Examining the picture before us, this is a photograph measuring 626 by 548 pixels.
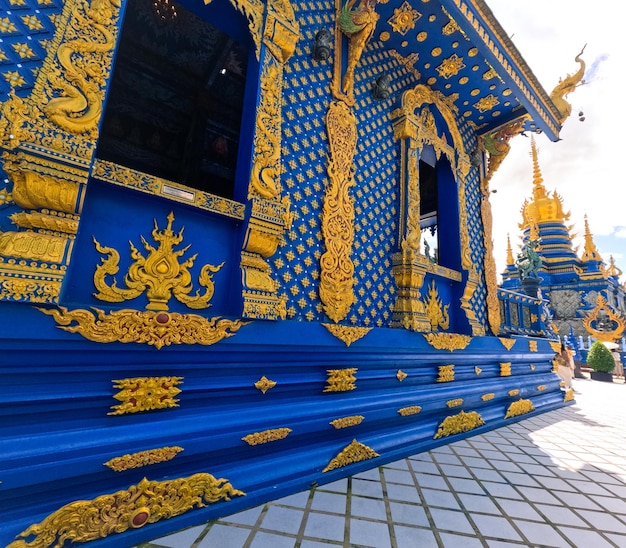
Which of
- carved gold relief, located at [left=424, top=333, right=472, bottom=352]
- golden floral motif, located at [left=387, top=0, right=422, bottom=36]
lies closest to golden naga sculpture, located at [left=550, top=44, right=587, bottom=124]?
golden floral motif, located at [left=387, top=0, right=422, bottom=36]

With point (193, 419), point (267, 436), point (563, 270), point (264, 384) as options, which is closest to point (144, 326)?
point (193, 419)

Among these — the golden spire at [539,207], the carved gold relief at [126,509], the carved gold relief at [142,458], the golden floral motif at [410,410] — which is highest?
the golden spire at [539,207]

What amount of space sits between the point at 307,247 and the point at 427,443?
268 cm

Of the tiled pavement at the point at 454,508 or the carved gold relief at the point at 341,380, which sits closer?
the tiled pavement at the point at 454,508

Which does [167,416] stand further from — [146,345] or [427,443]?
[427,443]

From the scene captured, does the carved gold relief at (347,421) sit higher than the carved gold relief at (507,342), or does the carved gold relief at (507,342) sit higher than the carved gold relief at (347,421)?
the carved gold relief at (507,342)

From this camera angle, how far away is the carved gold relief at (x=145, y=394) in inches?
72.8

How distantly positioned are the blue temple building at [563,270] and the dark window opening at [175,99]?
19.1 m

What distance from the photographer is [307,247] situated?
316 centimetres

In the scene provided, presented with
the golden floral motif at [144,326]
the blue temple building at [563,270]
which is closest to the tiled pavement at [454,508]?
the golden floral motif at [144,326]

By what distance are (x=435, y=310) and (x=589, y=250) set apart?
26215mm

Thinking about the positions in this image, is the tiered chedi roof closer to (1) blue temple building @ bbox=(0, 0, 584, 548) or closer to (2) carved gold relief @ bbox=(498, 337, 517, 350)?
(2) carved gold relief @ bbox=(498, 337, 517, 350)

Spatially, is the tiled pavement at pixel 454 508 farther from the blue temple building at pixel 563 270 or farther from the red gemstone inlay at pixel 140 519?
the blue temple building at pixel 563 270

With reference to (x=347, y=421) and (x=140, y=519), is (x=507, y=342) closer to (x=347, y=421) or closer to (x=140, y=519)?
(x=347, y=421)
